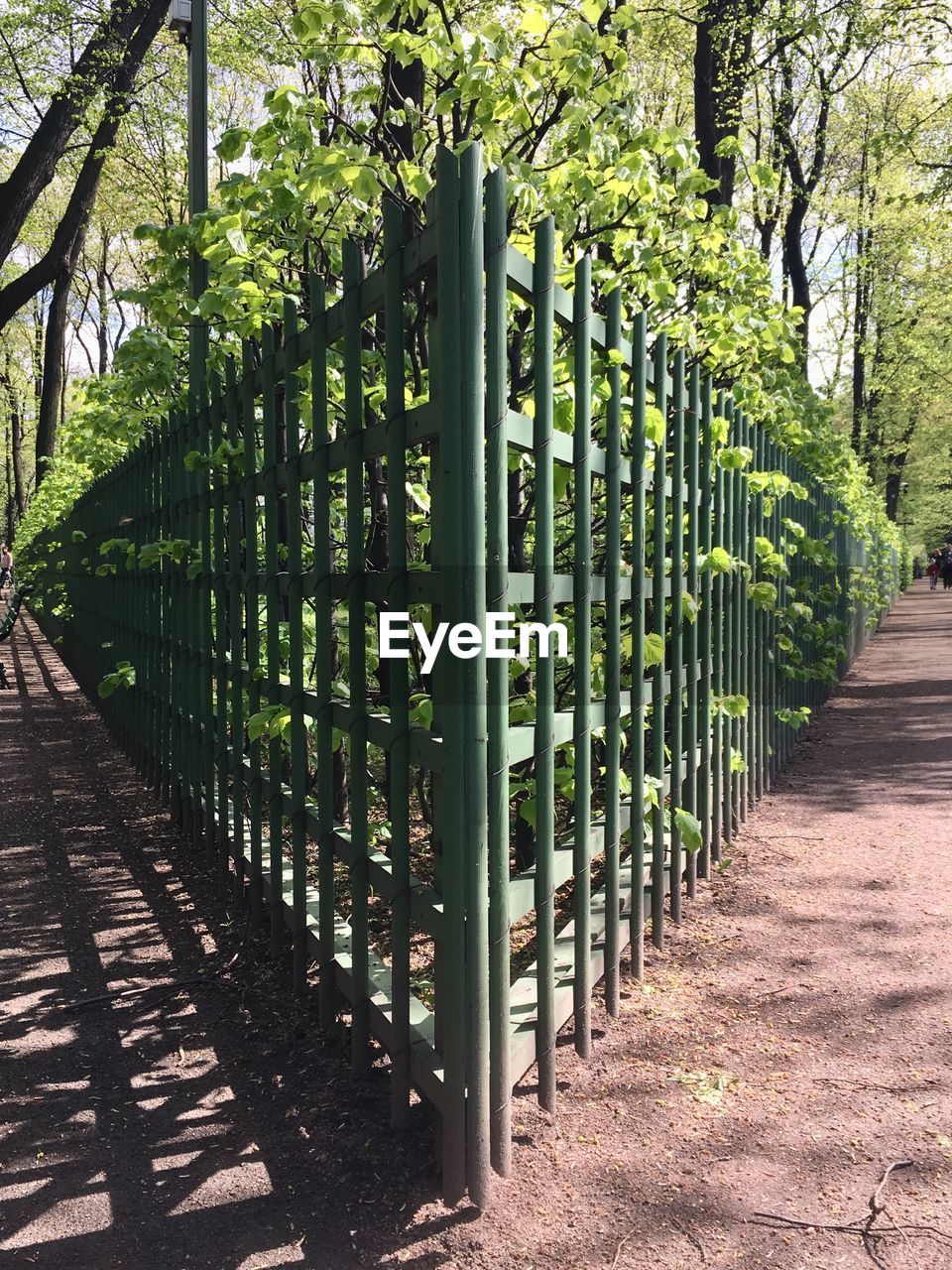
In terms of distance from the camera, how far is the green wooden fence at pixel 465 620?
8.07ft

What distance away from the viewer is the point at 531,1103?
2.92 m

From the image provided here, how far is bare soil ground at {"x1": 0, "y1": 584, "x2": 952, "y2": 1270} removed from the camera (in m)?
2.38

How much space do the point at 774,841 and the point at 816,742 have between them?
344 centimetres

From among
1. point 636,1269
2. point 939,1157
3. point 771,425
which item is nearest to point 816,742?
point 771,425

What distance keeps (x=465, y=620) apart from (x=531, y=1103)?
56.2 inches

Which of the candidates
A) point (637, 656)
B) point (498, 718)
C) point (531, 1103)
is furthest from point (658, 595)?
point (531, 1103)

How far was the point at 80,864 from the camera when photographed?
5.46m

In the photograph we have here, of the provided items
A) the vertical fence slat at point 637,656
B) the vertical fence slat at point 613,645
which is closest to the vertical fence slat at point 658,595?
the vertical fence slat at point 637,656

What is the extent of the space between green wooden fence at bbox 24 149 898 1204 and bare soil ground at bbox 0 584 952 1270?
0.57ft

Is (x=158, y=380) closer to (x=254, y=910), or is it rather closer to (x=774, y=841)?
(x=254, y=910)

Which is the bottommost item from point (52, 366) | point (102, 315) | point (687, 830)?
point (687, 830)

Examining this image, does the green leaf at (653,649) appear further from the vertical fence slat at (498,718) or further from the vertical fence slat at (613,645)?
the vertical fence slat at (498,718)

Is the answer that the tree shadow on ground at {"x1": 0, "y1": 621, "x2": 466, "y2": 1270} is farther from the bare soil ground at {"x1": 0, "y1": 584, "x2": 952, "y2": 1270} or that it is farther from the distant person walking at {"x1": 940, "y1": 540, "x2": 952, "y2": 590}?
the distant person walking at {"x1": 940, "y1": 540, "x2": 952, "y2": 590}

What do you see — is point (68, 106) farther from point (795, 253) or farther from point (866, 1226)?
point (795, 253)
